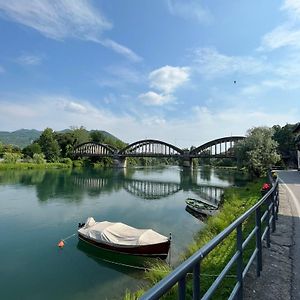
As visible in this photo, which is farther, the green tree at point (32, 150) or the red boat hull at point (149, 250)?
the green tree at point (32, 150)

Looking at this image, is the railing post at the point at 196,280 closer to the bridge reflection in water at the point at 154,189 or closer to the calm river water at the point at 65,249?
the calm river water at the point at 65,249

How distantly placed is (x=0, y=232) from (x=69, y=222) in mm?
4723

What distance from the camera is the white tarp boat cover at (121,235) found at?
46.9 ft

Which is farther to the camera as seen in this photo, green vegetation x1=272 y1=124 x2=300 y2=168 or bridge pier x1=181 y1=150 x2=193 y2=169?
bridge pier x1=181 y1=150 x2=193 y2=169

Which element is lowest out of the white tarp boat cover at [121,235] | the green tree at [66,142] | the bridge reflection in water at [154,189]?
the white tarp boat cover at [121,235]

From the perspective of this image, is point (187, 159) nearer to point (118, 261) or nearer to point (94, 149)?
point (94, 149)

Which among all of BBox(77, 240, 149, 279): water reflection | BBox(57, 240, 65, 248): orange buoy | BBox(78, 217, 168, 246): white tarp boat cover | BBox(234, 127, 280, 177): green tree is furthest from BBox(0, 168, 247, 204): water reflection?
BBox(77, 240, 149, 279): water reflection

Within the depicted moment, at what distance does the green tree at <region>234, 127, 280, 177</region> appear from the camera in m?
39.1

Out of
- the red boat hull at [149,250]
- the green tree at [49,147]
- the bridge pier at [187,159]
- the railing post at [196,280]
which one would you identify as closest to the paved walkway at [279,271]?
the railing post at [196,280]

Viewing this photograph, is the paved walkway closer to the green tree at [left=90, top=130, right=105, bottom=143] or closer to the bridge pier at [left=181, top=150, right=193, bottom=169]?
the bridge pier at [left=181, top=150, right=193, bottom=169]

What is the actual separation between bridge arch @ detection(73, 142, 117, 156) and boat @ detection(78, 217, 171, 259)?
3898 inches

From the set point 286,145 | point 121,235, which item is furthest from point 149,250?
point 286,145

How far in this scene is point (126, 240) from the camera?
48.0 feet

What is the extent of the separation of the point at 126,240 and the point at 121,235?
2.17 feet
